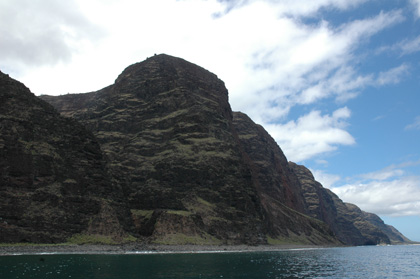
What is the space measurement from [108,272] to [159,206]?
97886 millimetres

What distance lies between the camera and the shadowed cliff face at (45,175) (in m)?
104

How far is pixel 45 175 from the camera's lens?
383 ft

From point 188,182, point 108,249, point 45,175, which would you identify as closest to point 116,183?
point 45,175

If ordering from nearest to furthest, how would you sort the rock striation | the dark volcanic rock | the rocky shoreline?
the rocky shoreline < the rock striation < the dark volcanic rock

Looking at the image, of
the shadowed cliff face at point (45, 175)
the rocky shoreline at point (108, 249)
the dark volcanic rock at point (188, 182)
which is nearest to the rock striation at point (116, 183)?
the shadowed cliff face at point (45, 175)

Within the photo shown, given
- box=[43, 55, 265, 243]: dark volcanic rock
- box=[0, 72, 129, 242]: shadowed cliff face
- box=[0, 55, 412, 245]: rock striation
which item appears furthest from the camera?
box=[43, 55, 265, 243]: dark volcanic rock

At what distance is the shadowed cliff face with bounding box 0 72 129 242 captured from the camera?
103938mm

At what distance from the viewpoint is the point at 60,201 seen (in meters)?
115

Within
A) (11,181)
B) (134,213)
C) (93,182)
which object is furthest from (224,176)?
(11,181)

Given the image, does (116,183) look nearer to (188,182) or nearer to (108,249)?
(188,182)

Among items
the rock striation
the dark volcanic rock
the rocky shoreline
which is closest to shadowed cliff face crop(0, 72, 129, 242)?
the rock striation

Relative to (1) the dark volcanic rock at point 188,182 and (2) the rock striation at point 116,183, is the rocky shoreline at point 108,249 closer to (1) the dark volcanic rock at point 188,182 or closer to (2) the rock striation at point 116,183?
(2) the rock striation at point 116,183

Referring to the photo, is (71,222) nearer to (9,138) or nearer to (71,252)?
(71,252)

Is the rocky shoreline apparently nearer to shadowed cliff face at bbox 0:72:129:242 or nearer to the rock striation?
the rock striation
